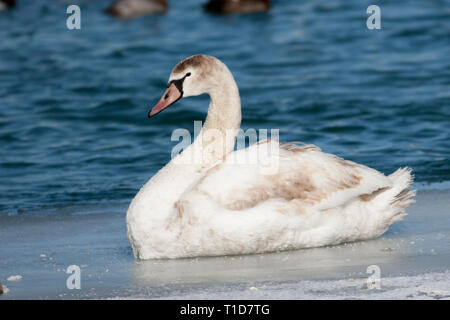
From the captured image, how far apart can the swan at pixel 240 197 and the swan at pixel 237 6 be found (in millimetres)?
14697

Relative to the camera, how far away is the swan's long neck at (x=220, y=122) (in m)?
7.27

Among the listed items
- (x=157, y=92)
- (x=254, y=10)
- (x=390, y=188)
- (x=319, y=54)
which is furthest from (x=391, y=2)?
(x=390, y=188)

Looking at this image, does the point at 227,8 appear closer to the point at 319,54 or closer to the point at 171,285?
the point at 319,54

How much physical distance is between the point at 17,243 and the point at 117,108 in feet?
22.1

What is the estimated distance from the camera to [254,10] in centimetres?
2202

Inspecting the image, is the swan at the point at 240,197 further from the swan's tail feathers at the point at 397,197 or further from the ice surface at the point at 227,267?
the ice surface at the point at 227,267

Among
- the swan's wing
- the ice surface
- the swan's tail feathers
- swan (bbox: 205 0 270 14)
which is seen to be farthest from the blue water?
the swan's wing

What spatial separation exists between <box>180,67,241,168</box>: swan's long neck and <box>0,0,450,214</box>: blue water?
211 centimetres

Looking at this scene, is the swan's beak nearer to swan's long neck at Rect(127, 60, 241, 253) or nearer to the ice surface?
swan's long neck at Rect(127, 60, 241, 253)

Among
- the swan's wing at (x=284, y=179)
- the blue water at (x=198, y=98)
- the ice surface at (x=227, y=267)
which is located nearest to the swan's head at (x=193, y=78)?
the swan's wing at (x=284, y=179)

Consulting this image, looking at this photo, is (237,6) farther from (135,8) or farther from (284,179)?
(284,179)

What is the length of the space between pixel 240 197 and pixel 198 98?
322 inches

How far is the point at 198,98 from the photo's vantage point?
14.8 m

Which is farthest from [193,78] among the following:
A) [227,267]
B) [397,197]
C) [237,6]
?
[237,6]
